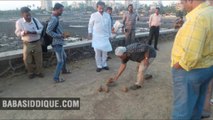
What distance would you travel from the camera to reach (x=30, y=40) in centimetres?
577

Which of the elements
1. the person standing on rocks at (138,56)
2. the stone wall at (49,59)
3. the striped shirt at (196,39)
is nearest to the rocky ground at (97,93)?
the stone wall at (49,59)

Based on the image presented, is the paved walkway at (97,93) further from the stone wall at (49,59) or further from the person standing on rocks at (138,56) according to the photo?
the person standing on rocks at (138,56)

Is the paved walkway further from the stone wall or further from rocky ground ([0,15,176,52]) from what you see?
rocky ground ([0,15,176,52])

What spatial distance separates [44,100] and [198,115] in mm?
2678

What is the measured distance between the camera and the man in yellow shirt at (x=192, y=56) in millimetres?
2561

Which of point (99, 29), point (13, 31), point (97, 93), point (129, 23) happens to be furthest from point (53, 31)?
point (13, 31)

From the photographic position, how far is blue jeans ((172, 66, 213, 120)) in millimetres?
2754

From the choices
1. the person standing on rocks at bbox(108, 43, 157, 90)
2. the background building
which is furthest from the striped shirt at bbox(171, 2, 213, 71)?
the background building

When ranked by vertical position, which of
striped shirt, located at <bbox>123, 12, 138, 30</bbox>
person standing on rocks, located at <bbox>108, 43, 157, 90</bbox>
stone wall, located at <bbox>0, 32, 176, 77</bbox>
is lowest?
stone wall, located at <bbox>0, 32, 176, 77</bbox>

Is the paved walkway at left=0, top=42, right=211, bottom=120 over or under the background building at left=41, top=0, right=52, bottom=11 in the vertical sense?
under

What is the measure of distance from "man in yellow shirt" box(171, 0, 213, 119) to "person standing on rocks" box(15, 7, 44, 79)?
377 cm

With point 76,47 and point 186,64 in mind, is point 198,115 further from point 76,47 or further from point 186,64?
point 76,47

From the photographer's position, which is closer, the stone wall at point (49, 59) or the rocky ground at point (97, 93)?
the rocky ground at point (97, 93)

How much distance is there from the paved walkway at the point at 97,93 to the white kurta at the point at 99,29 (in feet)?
2.20
